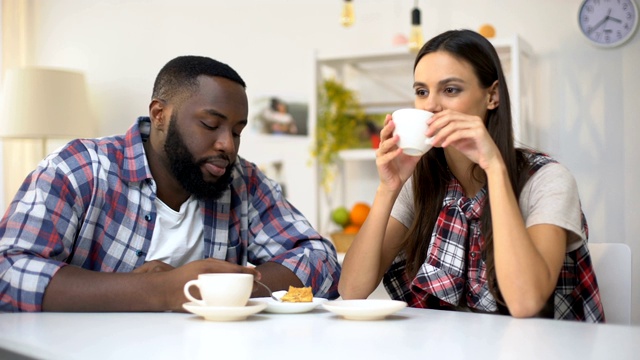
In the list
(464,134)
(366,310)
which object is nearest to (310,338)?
(366,310)

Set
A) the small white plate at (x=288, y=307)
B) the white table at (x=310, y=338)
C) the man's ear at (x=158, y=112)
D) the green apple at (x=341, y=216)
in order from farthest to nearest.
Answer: the green apple at (x=341, y=216) < the man's ear at (x=158, y=112) < the small white plate at (x=288, y=307) < the white table at (x=310, y=338)

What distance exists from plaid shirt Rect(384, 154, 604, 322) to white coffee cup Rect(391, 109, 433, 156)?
0.96ft

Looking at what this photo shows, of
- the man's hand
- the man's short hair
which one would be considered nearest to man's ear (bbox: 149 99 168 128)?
the man's short hair

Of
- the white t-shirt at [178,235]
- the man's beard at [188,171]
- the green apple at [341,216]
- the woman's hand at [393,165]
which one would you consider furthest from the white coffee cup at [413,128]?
the green apple at [341,216]

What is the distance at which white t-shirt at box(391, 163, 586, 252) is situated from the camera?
1.44 metres

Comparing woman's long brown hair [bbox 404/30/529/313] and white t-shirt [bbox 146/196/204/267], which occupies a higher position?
woman's long brown hair [bbox 404/30/529/313]

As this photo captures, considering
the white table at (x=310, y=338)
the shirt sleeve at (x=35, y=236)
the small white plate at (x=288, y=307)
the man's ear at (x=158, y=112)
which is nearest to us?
the white table at (x=310, y=338)

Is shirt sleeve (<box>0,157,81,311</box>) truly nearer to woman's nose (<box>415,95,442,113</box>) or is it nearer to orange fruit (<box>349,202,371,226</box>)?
woman's nose (<box>415,95,442,113</box>)

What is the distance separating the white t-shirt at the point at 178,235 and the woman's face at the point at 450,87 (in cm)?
60

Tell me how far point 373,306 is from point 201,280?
282 mm

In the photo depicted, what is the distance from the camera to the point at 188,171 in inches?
68.1

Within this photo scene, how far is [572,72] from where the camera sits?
11.5 feet

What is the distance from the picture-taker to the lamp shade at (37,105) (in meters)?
4.03

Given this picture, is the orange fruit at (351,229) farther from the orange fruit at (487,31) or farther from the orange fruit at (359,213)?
the orange fruit at (487,31)
